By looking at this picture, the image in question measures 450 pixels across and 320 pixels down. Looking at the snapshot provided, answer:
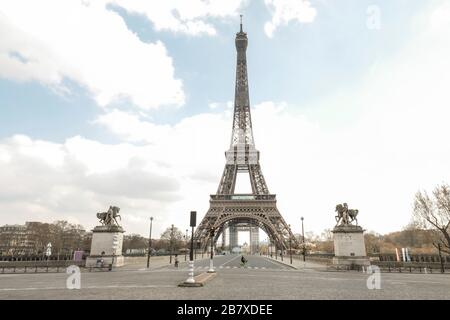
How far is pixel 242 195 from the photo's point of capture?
84.6 metres

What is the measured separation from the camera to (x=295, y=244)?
247ft

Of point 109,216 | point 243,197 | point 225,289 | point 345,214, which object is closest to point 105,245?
point 109,216

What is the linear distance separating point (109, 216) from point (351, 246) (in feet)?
89.3

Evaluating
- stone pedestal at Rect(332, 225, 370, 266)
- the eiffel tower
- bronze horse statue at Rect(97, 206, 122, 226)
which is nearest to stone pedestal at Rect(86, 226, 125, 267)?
bronze horse statue at Rect(97, 206, 122, 226)

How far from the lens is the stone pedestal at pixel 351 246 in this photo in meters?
31.4

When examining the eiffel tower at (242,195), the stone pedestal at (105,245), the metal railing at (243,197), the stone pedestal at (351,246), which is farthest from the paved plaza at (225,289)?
the metal railing at (243,197)

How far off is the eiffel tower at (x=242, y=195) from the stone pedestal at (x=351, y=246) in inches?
1379

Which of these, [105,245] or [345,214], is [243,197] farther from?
[105,245]

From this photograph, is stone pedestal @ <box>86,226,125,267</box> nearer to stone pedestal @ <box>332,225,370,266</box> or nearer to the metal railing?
stone pedestal @ <box>332,225,370,266</box>
